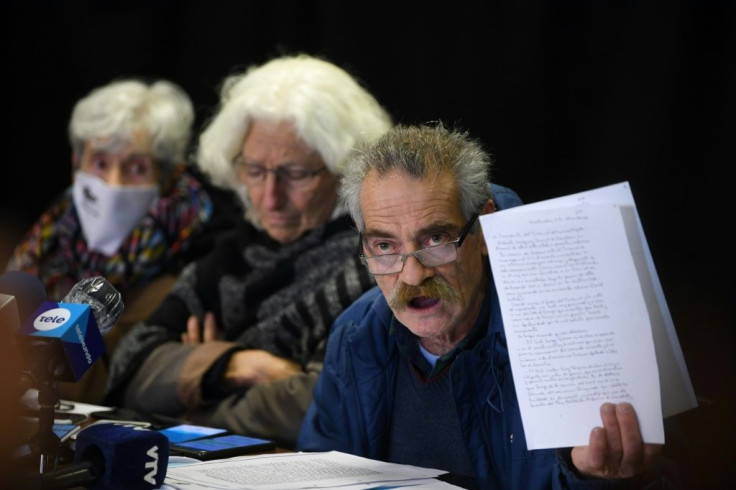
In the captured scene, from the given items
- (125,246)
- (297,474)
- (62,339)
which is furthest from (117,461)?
(125,246)

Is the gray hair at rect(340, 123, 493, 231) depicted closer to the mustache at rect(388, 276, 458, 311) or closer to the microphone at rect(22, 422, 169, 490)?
the mustache at rect(388, 276, 458, 311)

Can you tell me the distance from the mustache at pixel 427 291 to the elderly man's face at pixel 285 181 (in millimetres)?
1251

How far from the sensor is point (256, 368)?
10.5 ft

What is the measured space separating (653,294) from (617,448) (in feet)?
0.96

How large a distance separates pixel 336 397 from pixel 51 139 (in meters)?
3.22

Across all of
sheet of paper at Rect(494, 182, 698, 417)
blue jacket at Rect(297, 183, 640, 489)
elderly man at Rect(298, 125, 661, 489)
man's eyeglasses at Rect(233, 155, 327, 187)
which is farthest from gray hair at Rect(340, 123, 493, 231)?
man's eyeglasses at Rect(233, 155, 327, 187)

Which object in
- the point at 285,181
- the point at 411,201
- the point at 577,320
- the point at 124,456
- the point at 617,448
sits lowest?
the point at 617,448

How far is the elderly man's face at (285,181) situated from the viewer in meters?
3.36

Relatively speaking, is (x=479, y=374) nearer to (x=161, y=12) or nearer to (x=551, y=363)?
(x=551, y=363)

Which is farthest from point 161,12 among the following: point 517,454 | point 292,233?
point 517,454

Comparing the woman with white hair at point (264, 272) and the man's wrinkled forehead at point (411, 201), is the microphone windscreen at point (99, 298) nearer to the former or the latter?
the man's wrinkled forehead at point (411, 201)

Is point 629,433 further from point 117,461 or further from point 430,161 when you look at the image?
point 117,461

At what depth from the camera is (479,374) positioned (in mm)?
2219

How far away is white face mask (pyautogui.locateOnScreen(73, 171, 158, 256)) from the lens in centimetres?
413
